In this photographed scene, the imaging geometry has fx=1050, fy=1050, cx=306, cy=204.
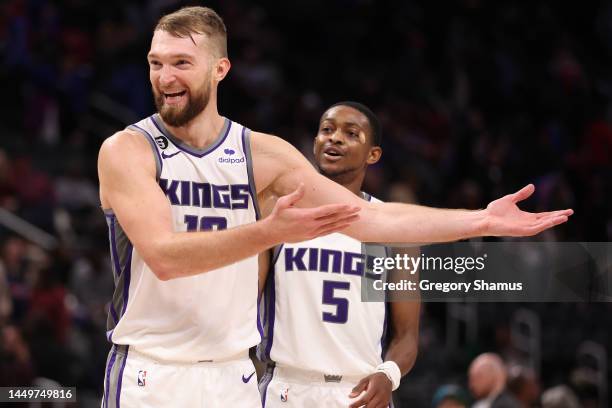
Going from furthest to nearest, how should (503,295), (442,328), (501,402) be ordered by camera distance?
(442,328), (501,402), (503,295)

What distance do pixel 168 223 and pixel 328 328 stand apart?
1.83 metres

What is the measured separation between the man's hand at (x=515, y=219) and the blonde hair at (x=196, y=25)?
55.1 inches

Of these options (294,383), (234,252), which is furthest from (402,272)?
(234,252)

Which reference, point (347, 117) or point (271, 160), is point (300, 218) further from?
point (347, 117)

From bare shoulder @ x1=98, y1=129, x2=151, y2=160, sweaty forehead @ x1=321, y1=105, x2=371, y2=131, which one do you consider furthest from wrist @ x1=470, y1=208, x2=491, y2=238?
sweaty forehead @ x1=321, y1=105, x2=371, y2=131

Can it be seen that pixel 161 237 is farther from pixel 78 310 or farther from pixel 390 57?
pixel 390 57

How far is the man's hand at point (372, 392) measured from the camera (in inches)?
214

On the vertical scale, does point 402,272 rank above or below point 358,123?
below

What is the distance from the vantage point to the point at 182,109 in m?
4.55

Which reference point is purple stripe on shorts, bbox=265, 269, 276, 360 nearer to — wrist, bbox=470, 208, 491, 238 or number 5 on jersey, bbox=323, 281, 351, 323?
number 5 on jersey, bbox=323, 281, 351, 323

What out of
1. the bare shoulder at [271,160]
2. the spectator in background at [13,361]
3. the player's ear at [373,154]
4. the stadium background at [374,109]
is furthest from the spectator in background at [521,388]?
the bare shoulder at [271,160]

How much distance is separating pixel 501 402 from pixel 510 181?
5596 millimetres

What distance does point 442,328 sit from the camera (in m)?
12.5

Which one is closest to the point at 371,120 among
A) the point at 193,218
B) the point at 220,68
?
the point at 220,68
